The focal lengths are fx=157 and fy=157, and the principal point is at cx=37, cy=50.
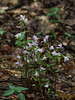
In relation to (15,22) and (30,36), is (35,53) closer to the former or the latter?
(30,36)

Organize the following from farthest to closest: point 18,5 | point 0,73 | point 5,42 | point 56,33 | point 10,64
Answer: point 18,5 → point 56,33 → point 5,42 → point 10,64 → point 0,73

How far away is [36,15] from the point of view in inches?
179

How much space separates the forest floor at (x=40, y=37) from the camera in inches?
82.7

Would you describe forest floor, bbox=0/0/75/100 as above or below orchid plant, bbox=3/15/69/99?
below

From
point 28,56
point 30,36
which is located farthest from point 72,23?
point 28,56

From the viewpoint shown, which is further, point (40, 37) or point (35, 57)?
point (40, 37)

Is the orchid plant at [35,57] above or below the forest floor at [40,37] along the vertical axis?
above

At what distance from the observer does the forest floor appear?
82.7 inches

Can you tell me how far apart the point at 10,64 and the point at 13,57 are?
23 cm

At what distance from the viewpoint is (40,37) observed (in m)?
3.56

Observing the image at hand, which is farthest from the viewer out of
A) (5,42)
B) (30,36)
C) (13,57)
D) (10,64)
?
(30,36)

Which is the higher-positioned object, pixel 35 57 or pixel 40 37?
pixel 35 57

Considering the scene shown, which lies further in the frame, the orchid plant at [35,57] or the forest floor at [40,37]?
the forest floor at [40,37]

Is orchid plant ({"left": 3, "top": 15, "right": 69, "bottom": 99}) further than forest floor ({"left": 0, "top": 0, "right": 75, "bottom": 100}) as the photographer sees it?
No
